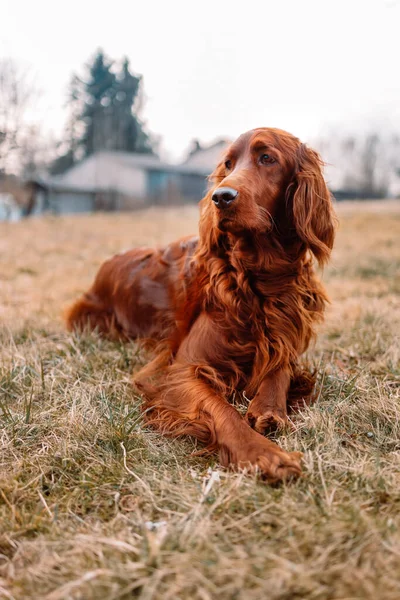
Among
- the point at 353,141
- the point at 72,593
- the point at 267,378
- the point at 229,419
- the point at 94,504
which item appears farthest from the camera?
the point at 353,141

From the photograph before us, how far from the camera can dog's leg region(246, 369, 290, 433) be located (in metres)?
1.90

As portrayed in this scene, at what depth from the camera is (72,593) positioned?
3.57 feet

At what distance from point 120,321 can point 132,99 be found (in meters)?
35.0

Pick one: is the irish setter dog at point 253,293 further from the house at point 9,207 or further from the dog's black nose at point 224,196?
the house at point 9,207

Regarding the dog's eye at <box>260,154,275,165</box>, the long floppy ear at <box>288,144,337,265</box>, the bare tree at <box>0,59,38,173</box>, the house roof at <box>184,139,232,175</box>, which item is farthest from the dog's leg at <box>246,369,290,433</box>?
the house roof at <box>184,139,232,175</box>

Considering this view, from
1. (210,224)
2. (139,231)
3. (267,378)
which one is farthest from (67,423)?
(139,231)

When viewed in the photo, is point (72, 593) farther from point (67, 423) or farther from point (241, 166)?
point (241, 166)

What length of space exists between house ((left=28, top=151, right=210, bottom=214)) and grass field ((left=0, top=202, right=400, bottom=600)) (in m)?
23.5

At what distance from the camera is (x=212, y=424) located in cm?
183

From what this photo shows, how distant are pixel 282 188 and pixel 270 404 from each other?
0.92 metres

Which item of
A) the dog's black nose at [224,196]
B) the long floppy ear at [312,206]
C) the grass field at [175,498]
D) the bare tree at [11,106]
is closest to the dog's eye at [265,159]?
the long floppy ear at [312,206]

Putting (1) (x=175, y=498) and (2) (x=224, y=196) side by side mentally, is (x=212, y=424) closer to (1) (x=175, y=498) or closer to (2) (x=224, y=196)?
(1) (x=175, y=498)

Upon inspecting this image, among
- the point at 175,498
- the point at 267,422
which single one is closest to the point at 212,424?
the point at 267,422

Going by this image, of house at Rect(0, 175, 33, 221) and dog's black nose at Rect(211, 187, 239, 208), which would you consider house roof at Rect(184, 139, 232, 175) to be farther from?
dog's black nose at Rect(211, 187, 239, 208)
